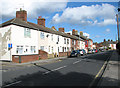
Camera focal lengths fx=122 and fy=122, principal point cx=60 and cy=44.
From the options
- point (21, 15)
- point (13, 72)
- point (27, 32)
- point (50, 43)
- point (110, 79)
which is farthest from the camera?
point (50, 43)

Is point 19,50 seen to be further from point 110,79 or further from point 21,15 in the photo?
point 110,79

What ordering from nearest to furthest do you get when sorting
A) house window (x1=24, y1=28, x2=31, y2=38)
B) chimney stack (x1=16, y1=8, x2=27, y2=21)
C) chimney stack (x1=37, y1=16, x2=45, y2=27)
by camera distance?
house window (x1=24, y1=28, x2=31, y2=38) < chimney stack (x1=16, y1=8, x2=27, y2=21) < chimney stack (x1=37, y1=16, x2=45, y2=27)

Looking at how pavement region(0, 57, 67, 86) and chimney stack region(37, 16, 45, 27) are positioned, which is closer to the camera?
pavement region(0, 57, 67, 86)

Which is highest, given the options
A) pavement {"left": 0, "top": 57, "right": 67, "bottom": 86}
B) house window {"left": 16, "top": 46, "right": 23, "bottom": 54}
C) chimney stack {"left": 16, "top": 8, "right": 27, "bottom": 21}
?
chimney stack {"left": 16, "top": 8, "right": 27, "bottom": 21}

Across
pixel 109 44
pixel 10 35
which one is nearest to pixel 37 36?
pixel 10 35

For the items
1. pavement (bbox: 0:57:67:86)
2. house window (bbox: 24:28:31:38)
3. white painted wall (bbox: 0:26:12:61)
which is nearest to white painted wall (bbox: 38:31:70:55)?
house window (bbox: 24:28:31:38)

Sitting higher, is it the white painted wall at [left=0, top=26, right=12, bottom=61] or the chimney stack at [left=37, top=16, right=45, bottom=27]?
the chimney stack at [left=37, top=16, right=45, bottom=27]

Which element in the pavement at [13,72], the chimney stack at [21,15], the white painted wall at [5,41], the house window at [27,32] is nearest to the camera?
the pavement at [13,72]

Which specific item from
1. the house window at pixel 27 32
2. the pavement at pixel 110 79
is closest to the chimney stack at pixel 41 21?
the house window at pixel 27 32

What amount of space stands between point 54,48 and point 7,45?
14162 mm

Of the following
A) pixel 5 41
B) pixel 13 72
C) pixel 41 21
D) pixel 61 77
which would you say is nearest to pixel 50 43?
pixel 41 21

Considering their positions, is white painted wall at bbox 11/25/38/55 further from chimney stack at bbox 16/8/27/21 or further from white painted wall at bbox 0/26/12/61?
chimney stack at bbox 16/8/27/21

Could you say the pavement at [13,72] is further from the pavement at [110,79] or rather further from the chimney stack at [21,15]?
the chimney stack at [21,15]

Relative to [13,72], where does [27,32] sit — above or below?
above
